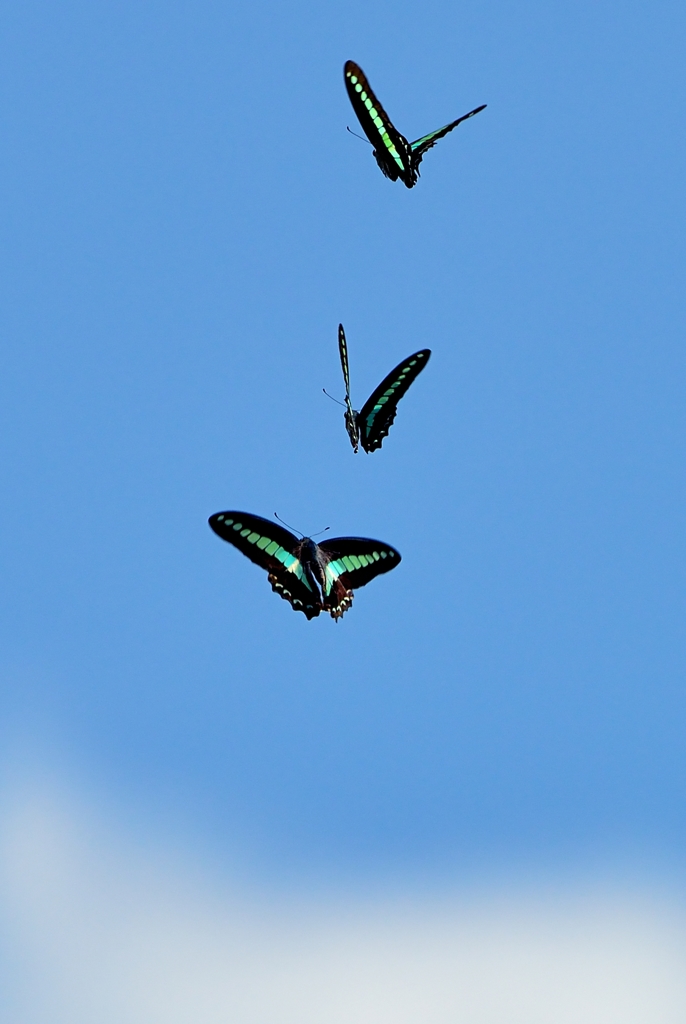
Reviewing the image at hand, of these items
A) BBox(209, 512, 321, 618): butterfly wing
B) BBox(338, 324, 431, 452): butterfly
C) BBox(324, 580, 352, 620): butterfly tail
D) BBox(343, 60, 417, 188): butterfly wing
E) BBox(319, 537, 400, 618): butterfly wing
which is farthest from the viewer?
BBox(338, 324, 431, 452): butterfly

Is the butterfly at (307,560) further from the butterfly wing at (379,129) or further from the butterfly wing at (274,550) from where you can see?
the butterfly wing at (379,129)

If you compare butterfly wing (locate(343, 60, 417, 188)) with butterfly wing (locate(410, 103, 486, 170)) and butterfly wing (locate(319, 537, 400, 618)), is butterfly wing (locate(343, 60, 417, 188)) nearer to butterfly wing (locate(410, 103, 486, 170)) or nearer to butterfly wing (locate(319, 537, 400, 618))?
butterfly wing (locate(410, 103, 486, 170))

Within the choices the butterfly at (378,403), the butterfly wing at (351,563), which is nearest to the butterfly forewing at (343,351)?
the butterfly at (378,403)

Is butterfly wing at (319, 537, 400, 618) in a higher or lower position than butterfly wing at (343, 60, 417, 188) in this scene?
lower

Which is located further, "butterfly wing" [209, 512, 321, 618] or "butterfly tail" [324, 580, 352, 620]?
"butterfly tail" [324, 580, 352, 620]

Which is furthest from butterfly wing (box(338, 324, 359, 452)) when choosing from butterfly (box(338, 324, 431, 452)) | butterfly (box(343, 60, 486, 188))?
butterfly (box(343, 60, 486, 188))

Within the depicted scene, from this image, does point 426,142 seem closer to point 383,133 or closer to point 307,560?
point 383,133

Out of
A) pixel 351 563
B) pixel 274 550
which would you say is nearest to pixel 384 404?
pixel 351 563
